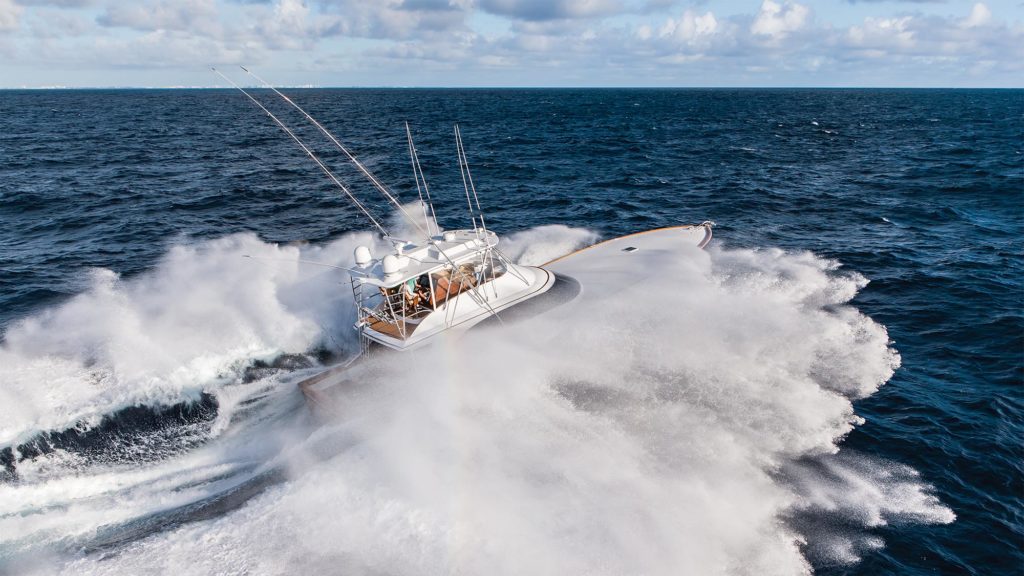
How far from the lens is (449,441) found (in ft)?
34.6

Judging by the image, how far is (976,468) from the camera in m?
10.9

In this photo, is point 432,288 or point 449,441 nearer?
point 449,441

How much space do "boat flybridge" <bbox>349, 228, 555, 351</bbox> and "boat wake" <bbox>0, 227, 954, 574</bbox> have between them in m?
0.73

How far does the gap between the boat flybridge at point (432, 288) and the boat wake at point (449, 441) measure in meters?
0.73

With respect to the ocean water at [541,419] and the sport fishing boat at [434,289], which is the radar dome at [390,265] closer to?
the sport fishing boat at [434,289]

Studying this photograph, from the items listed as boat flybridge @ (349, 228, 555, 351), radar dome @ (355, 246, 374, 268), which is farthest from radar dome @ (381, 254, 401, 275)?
radar dome @ (355, 246, 374, 268)

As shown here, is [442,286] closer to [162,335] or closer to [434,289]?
[434,289]

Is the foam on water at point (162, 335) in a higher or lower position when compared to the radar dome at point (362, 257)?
lower

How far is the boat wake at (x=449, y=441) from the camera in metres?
8.55

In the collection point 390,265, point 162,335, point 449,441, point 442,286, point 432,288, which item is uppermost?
point 390,265

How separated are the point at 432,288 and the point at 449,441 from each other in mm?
4428

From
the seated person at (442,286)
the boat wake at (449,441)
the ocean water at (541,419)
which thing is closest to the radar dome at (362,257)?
the seated person at (442,286)

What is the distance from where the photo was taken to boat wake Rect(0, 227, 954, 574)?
8.55 meters

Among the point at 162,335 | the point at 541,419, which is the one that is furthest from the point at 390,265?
the point at 162,335
